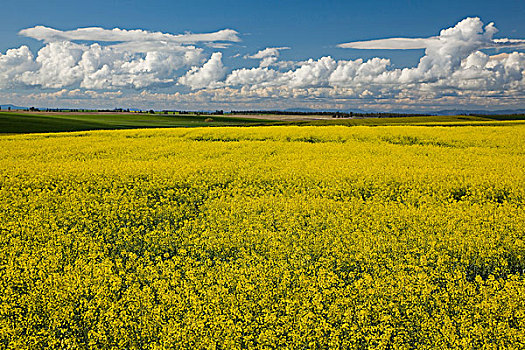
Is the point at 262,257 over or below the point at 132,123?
below

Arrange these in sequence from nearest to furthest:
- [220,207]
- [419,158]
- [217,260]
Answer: [217,260] → [220,207] → [419,158]

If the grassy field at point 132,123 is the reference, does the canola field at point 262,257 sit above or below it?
below

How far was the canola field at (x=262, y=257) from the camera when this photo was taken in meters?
5.23

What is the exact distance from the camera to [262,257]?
7.23 metres

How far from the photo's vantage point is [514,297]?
229 inches

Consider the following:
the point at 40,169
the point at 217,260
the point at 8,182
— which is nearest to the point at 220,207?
the point at 217,260

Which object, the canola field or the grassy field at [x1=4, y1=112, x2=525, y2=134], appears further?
the grassy field at [x1=4, y1=112, x2=525, y2=134]

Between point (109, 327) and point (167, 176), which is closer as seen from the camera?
point (109, 327)

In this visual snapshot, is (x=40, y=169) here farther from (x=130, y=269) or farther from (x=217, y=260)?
(x=217, y=260)

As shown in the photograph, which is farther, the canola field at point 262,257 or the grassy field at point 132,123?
the grassy field at point 132,123

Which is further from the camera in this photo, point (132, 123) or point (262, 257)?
point (132, 123)

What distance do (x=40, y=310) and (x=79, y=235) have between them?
2780 mm

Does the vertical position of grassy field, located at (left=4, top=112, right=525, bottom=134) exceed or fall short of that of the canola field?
it exceeds it

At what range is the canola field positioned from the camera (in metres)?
5.23
